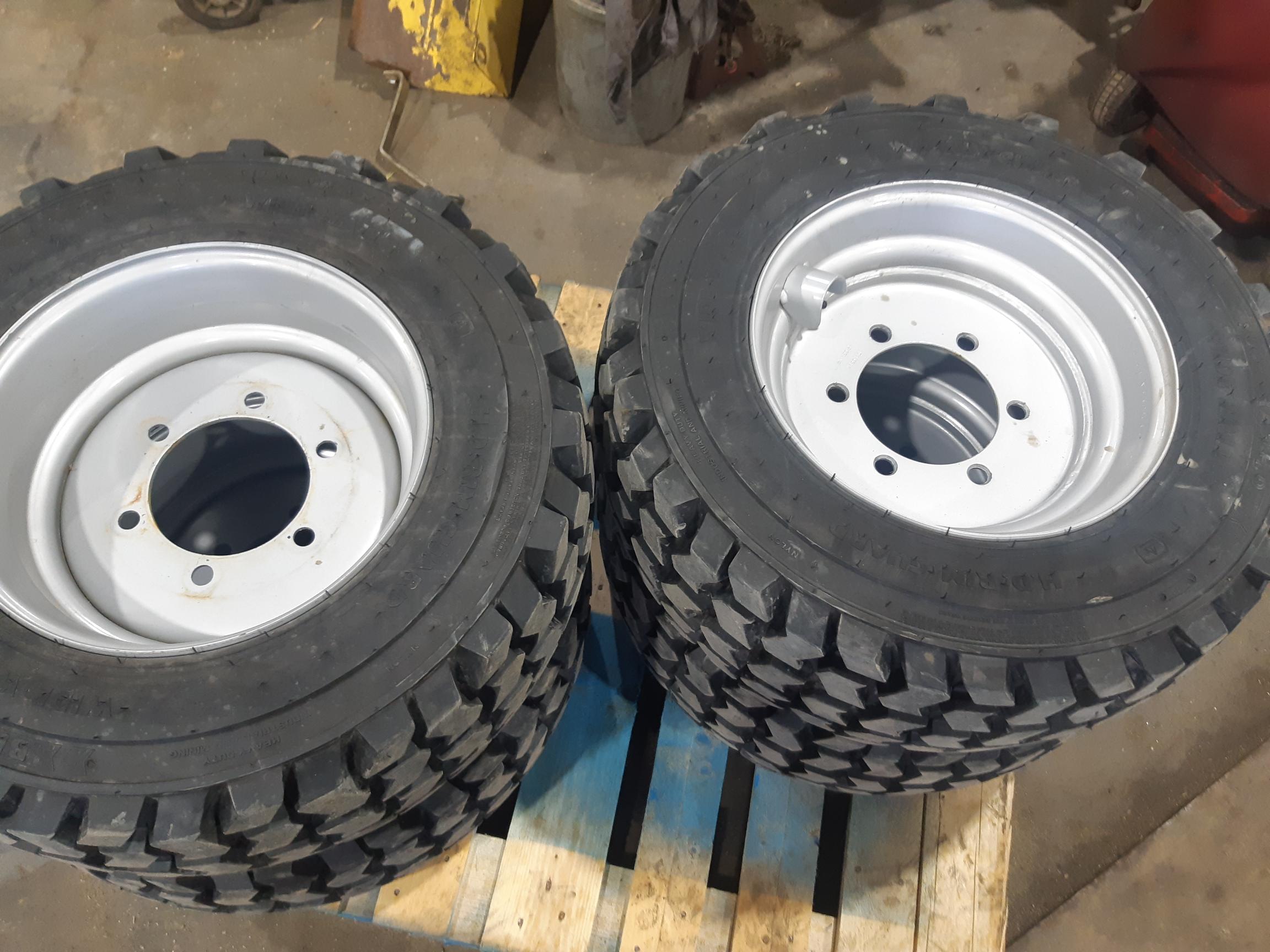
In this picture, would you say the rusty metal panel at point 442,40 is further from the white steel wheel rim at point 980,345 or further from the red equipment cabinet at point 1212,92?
the red equipment cabinet at point 1212,92

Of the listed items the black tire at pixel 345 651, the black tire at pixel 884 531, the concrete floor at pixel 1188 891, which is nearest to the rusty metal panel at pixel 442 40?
the black tire at pixel 345 651

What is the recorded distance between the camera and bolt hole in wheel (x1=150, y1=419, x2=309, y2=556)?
2.02 metres

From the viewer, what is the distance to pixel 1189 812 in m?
2.91

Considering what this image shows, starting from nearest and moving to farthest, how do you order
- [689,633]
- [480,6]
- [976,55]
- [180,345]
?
[689,633] < [180,345] < [480,6] < [976,55]

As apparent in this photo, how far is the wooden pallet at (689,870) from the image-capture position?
2059 mm

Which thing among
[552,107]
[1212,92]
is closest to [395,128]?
[552,107]

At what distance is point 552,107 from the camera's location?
13.7 ft

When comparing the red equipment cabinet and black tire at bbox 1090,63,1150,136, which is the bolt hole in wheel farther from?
black tire at bbox 1090,63,1150,136

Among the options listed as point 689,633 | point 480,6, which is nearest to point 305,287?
point 689,633

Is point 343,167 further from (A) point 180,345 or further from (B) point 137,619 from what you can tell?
(B) point 137,619

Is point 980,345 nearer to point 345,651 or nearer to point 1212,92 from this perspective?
point 345,651

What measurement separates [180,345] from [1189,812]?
3597 mm

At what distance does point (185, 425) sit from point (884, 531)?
1591 mm

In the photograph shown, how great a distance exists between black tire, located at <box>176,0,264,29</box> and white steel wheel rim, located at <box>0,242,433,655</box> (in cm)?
348
